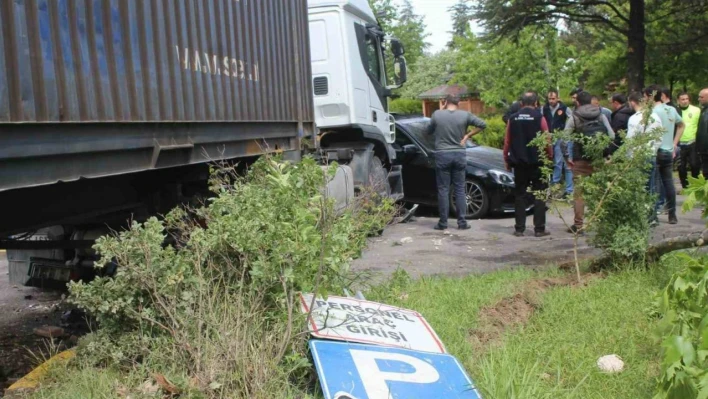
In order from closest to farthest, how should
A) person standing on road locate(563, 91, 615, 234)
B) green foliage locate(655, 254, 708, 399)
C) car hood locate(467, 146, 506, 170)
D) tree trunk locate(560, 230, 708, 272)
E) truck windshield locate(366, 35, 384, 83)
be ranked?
green foliage locate(655, 254, 708, 399) < tree trunk locate(560, 230, 708, 272) < person standing on road locate(563, 91, 615, 234) < truck windshield locate(366, 35, 384, 83) < car hood locate(467, 146, 506, 170)

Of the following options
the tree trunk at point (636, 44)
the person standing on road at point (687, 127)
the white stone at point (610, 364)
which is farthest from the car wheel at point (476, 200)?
the white stone at point (610, 364)

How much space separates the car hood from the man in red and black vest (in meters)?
1.91

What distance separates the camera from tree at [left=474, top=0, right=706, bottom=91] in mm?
16406

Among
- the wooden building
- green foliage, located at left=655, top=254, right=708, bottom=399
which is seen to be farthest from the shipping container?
the wooden building

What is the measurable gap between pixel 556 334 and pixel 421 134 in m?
8.09

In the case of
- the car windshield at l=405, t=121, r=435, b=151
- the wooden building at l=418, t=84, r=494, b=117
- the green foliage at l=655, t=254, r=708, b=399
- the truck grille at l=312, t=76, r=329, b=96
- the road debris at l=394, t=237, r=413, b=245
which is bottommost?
the road debris at l=394, t=237, r=413, b=245

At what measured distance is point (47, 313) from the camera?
→ 6.46 metres

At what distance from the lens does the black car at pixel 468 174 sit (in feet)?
37.0

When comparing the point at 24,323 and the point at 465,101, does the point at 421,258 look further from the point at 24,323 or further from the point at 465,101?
the point at 465,101

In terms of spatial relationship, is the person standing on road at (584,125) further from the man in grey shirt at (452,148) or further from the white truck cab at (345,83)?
the white truck cab at (345,83)

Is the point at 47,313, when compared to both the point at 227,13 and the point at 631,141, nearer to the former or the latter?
the point at 227,13

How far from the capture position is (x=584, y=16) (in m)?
18.0

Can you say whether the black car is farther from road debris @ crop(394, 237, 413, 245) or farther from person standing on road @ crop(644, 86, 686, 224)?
person standing on road @ crop(644, 86, 686, 224)

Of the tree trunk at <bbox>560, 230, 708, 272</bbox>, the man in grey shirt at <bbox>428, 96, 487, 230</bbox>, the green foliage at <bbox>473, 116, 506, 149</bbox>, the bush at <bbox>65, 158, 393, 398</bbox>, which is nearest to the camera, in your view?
the bush at <bbox>65, 158, 393, 398</bbox>
